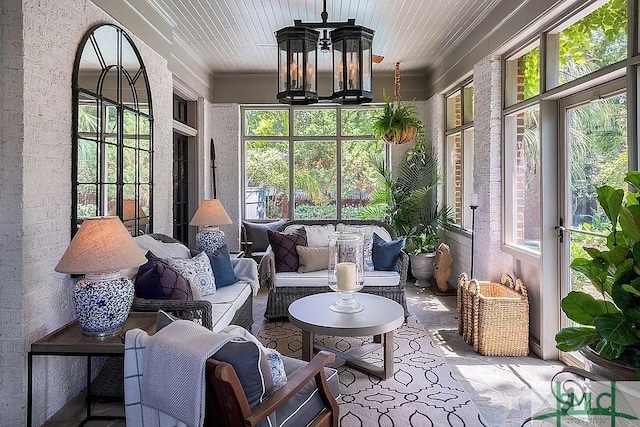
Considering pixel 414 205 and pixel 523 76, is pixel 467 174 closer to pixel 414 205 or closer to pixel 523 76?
pixel 414 205

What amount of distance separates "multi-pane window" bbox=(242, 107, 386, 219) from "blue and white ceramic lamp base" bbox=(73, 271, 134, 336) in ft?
15.6

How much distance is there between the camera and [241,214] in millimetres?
7117

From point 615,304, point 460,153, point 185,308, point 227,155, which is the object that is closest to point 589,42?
point 615,304

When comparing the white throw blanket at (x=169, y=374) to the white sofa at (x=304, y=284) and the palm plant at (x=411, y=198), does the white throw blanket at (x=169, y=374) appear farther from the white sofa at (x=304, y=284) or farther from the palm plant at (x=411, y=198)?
the palm plant at (x=411, y=198)

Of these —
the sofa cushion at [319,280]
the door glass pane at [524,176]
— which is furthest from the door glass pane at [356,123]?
the sofa cushion at [319,280]

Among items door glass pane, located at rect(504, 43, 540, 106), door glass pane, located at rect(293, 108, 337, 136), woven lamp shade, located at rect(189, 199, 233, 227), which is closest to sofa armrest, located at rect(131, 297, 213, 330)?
woven lamp shade, located at rect(189, 199, 233, 227)

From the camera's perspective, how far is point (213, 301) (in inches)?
135

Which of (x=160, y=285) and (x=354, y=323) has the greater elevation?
(x=160, y=285)

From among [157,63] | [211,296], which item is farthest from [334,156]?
[211,296]

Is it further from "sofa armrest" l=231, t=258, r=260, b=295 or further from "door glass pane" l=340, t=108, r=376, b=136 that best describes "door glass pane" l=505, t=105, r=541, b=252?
"door glass pane" l=340, t=108, r=376, b=136

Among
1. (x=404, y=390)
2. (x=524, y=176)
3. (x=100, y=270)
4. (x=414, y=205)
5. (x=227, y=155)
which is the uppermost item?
(x=227, y=155)

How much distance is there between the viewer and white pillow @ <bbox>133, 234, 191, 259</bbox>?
348 centimetres

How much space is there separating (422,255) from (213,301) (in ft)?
11.4

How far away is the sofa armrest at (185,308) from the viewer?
8.95 ft
